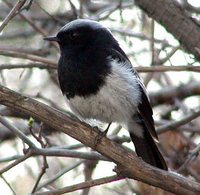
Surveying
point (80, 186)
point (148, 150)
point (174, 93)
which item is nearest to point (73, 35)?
point (148, 150)

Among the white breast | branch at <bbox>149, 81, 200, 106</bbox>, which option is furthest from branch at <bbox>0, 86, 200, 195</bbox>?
branch at <bbox>149, 81, 200, 106</bbox>

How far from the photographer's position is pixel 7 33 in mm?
7312

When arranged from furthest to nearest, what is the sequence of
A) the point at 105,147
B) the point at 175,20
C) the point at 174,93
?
the point at 174,93, the point at 175,20, the point at 105,147

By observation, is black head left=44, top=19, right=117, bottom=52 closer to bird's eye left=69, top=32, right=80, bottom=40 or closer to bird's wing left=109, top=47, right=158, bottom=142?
bird's eye left=69, top=32, right=80, bottom=40

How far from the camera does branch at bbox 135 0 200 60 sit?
5.11 m

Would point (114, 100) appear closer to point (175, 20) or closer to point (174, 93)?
point (175, 20)

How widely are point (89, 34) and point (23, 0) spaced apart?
147cm

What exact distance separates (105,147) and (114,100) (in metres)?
0.74

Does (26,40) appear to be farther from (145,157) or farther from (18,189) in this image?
(145,157)

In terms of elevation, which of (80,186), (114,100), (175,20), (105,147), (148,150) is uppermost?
(175,20)

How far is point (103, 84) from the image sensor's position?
494 centimetres

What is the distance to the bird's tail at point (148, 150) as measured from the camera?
5.29m

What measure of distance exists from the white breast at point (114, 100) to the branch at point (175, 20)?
53 cm

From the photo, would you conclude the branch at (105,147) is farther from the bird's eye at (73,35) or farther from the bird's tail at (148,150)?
the bird's eye at (73,35)
